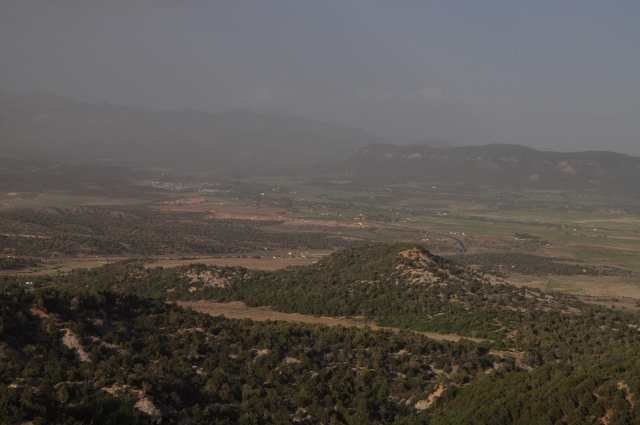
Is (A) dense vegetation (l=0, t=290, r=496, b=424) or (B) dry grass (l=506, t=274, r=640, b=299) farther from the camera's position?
(B) dry grass (l=506, t=274, r=640, b=299)

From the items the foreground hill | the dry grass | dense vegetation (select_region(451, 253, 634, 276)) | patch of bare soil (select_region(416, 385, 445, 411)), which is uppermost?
the foreground hill

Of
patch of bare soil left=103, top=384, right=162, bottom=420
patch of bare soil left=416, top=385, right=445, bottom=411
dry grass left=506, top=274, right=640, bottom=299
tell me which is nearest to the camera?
patch of bare soil left=103, top=384, right=162, bottom=420

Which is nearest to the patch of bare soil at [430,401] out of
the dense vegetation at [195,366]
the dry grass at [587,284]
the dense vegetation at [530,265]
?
the dense vegetation at [195,366]

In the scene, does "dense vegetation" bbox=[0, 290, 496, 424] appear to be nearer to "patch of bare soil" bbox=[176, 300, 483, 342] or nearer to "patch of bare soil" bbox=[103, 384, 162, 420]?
"patch of bare soil" bbox=[103, 384, 162, 420]

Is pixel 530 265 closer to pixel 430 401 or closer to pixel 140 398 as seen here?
pixel 430 401

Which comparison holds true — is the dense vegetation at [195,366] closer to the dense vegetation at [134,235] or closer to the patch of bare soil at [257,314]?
the patch of bare soil at [257,314]

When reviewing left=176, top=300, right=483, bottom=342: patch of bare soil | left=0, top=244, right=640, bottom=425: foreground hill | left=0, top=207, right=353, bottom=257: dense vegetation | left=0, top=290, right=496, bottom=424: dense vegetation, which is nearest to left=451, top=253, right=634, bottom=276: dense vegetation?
left=0, top=207, right=353, bottom=257: dense vegetation
